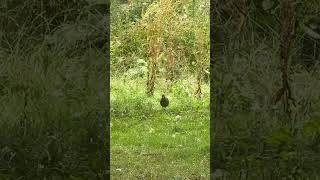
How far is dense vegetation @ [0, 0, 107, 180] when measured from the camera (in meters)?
3.48

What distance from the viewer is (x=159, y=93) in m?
6.78

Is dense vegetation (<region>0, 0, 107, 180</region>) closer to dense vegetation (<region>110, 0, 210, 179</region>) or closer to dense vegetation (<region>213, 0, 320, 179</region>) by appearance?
dense vegetation (<region>110, 0, 210, 179</region>)

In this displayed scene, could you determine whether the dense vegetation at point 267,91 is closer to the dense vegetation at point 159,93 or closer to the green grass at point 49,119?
the dense vegetation at point 159,93

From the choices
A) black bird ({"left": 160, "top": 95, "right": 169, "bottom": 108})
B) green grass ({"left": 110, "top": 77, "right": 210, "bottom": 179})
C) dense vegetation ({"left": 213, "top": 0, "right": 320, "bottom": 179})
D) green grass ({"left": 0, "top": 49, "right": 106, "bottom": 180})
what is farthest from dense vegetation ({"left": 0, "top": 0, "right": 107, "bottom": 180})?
black bird ({"left": 160, "top": 95, "right": 169, "bottom": 108})

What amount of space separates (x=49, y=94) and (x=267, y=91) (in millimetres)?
1278

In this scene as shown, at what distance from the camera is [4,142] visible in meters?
3.49

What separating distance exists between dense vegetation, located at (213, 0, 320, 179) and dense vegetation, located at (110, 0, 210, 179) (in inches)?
22.2

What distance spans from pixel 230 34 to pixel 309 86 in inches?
29.6

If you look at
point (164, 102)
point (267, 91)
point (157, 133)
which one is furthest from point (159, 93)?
point (267, 91)

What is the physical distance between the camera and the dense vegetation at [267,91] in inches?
136

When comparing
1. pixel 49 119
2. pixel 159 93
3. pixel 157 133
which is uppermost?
pixel 159 93

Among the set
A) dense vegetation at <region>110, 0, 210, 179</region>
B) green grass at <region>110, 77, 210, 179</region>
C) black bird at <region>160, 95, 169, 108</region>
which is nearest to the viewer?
green grass at <region>110, 77, 210, 179</region>

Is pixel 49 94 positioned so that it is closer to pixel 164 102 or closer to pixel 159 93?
pixel 164 102


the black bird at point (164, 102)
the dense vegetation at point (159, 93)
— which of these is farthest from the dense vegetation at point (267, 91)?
the black bird at point (164, 102)
